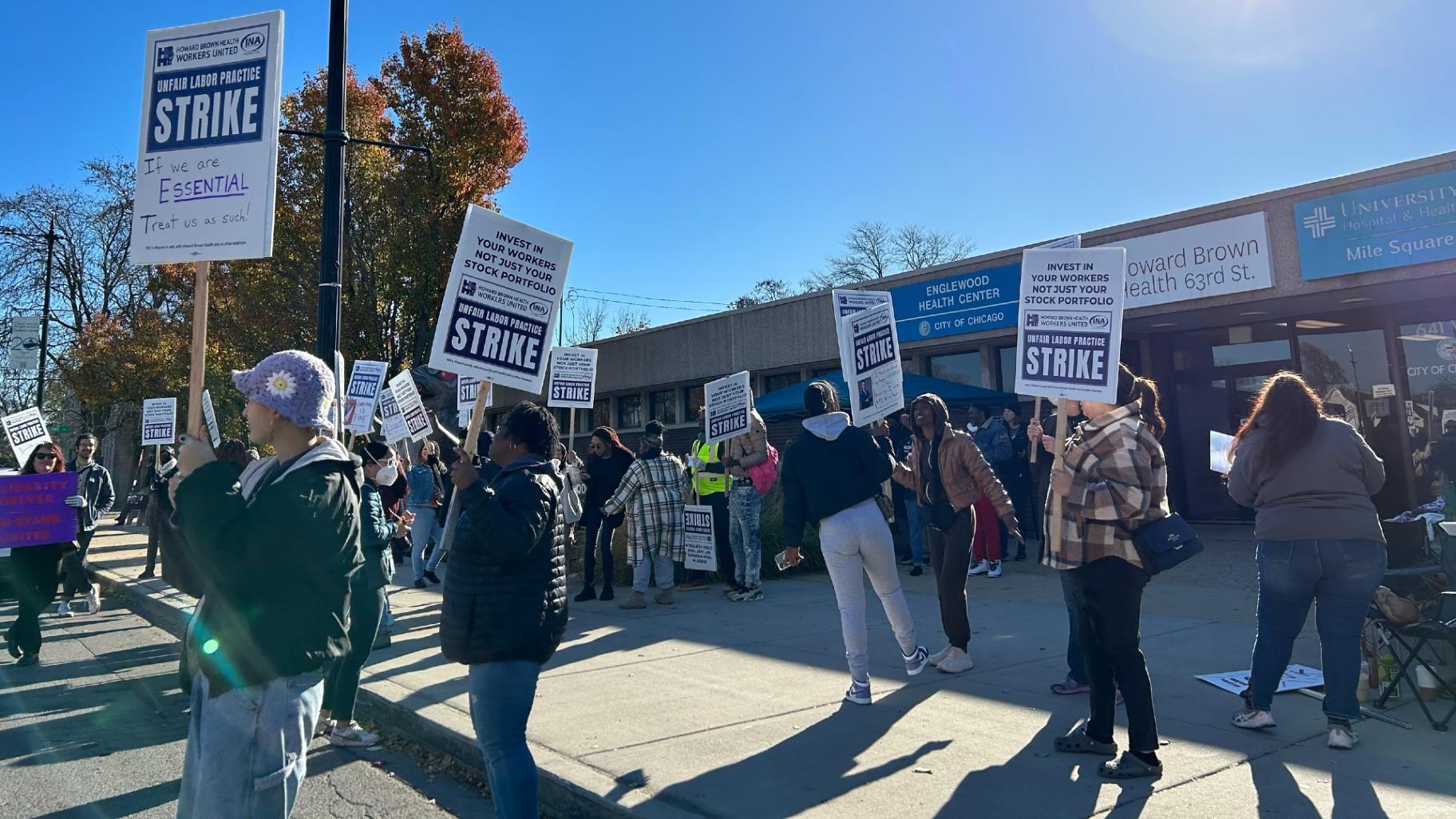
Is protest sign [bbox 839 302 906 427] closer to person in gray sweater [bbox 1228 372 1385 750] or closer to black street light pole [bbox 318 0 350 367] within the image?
person in gray sweater [bbox 1228 372 1385 750]

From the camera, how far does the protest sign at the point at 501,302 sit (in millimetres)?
4801

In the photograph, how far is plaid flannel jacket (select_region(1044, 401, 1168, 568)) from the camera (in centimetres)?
442

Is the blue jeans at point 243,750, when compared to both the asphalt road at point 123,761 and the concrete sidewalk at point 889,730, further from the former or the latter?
the asphalt road at point 123,761

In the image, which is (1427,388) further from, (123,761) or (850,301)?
(123,761)

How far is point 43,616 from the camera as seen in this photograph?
11328mm

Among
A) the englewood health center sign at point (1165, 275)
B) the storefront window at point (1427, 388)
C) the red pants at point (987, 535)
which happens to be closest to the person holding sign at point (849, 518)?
the red pants at point (987, 535)

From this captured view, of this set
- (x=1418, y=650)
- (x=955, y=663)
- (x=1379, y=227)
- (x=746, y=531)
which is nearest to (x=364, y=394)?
(x=746, y=531)

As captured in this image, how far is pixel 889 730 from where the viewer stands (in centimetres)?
512

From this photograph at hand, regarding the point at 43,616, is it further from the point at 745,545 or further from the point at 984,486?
the point at 984,486

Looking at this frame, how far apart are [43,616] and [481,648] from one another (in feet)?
36.3

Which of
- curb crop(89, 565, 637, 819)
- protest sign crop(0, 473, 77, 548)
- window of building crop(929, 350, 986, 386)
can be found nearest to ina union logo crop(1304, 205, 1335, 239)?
window of building crop(929, 350, 986, 386)

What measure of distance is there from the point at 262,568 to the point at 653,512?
7.31 m

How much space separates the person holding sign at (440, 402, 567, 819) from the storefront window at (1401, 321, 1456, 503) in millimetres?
12267

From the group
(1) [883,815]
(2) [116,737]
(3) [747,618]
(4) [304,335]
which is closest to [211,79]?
(2) [116,737]
